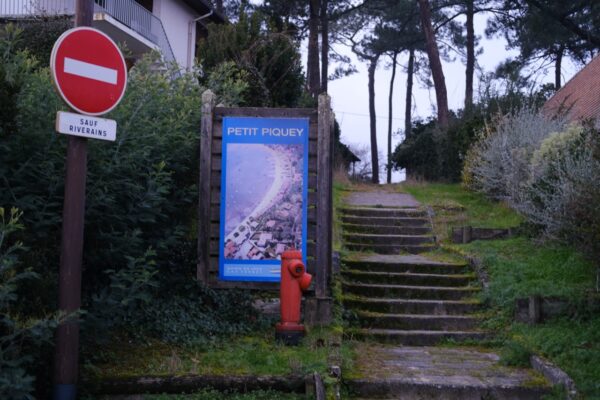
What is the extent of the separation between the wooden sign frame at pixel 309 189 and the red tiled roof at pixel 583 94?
11.7 meters

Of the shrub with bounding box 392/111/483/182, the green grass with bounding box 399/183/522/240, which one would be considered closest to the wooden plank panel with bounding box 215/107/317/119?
the green grass with bounding box 399/183/522/240

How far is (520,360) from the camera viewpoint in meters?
7.01

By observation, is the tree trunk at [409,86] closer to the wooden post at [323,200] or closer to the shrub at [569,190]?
the shrub at [569,190]

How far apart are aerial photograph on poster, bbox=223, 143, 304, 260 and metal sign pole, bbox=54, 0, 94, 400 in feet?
8.46

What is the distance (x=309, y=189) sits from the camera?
775 cm

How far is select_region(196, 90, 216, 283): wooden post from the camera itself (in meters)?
7.68

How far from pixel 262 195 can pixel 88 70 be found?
2.87m

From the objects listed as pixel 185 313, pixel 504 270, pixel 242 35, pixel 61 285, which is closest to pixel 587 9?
pixel 242 35

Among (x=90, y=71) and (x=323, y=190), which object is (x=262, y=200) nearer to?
(x=323, y=190)

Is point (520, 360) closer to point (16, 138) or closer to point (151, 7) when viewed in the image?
point (16, 138)

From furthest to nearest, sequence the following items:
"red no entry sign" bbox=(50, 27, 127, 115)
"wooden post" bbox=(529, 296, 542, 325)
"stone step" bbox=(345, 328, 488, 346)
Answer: "stone step" bbox=(345, 328, 488, 346) → "wooden post" bbox=(529, 296, 542, 325) → "red no entry sign" bbox=(50, 27, 127, 115)

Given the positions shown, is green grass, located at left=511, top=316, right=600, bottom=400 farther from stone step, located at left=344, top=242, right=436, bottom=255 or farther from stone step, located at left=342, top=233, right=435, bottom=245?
stone step, located at left=342, top=233, right=435, bottom=245

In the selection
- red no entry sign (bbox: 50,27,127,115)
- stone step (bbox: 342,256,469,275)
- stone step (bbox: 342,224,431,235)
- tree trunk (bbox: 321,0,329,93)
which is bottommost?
stone step (bbox: 342,256,469,275)

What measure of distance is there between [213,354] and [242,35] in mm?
10726
